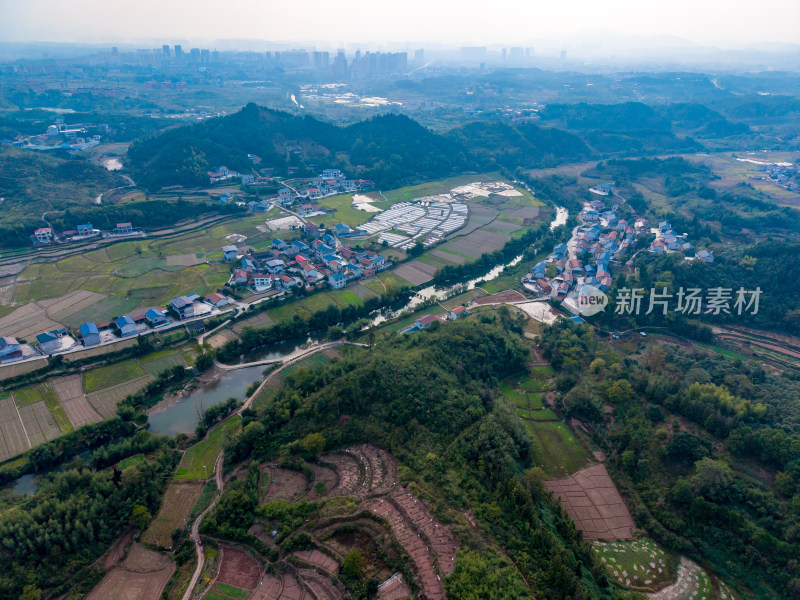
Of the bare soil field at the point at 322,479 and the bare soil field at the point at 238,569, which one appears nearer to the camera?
the bare soil field at the point at 238,569

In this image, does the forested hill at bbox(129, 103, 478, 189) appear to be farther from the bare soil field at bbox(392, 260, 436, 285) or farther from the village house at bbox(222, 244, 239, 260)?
the bare soil field at bbox(392, 260, 436, 285)

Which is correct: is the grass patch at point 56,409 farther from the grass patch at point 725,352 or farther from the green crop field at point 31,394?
the grass patch at point 725,352

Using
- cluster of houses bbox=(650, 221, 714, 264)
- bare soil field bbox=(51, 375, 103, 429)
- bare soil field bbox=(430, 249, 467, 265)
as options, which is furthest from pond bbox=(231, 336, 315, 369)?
cluster of houses bbox=(650, 221, 714, 264)

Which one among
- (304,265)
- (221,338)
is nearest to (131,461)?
(221,338)

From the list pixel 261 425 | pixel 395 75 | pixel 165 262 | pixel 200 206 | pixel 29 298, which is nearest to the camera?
pixel 261 425

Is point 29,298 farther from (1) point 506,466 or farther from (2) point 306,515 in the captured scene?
(1) point 506,466

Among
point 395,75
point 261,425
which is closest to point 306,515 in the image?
point 261,425

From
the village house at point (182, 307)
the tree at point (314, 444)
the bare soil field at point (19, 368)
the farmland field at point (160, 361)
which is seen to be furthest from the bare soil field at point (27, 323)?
the tree at point (314, 444)
